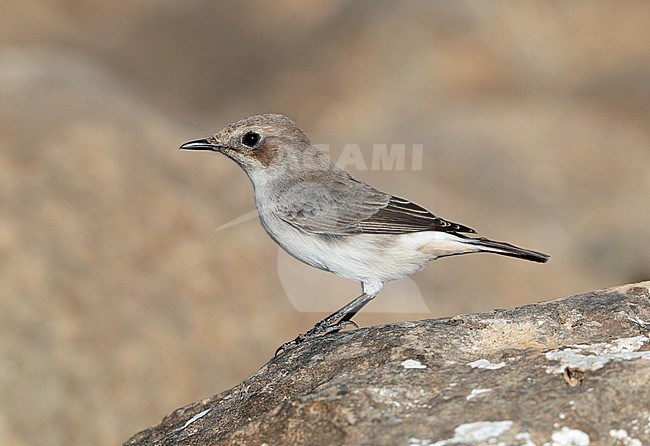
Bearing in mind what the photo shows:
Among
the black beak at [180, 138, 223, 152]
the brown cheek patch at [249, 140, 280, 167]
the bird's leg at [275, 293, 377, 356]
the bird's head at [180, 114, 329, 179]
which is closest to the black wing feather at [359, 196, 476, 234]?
the bird's leg at [275, 293, 377, 356]

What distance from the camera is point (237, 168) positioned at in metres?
13.7

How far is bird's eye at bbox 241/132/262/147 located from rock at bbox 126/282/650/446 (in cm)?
206

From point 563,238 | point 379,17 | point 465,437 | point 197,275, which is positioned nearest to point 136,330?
point 197,275

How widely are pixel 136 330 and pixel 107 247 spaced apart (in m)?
1.27

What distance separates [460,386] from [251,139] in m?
3.52

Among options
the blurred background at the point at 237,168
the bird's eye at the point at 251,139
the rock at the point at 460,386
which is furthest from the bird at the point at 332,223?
the blurred background at the point at 237,168

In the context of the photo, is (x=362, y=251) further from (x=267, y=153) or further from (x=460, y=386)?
(x=460, y=386)

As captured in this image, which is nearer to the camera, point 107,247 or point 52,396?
point 52,396

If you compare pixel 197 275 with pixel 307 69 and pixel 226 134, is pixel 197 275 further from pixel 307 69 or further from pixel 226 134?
pixel 307 69

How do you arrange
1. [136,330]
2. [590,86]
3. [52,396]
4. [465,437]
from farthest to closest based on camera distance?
[590,86]
[136,330]
[52,396]
[465,437]

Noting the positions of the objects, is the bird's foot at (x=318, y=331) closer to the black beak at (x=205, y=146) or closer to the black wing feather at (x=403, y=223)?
the black wing feather at (x=403, y=223)

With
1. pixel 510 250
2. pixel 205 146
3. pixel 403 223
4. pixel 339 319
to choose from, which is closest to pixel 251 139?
pixel 205 146

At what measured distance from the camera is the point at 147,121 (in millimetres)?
13484

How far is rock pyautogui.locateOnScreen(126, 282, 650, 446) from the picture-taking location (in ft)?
14.5
